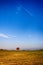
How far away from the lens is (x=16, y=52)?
514 centimetres

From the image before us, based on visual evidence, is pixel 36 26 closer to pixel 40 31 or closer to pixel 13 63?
pixel 40 31

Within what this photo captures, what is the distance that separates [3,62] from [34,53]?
927mm

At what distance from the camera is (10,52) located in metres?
5.23

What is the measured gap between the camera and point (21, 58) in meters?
5.07

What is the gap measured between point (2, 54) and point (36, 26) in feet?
4.29

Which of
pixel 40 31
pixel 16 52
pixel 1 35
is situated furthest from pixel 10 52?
pixel 40 31

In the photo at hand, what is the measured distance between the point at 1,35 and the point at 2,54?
564 mm

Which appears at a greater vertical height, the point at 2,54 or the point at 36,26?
the point at 36,26

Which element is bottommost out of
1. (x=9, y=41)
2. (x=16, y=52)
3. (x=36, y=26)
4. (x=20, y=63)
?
(x=20, y=63)

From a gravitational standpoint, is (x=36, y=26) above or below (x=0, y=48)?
above

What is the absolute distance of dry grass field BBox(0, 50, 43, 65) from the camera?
502cm

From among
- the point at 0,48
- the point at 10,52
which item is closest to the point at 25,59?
the point at 10,52

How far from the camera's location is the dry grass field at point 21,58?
5023 millimetres

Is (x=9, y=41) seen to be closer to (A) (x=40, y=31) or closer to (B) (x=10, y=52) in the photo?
(B) (x=10, y=52)
